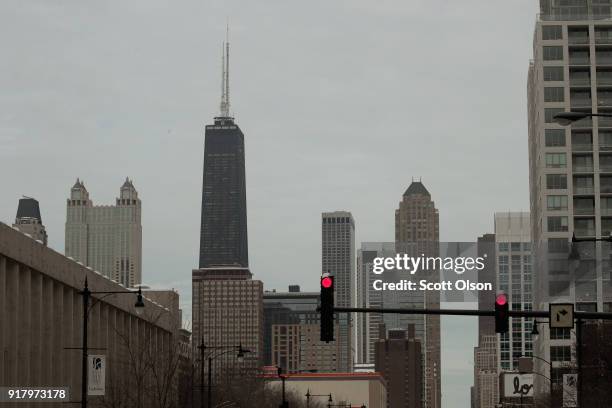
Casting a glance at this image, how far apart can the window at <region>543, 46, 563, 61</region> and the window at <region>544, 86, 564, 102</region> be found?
3.46 m

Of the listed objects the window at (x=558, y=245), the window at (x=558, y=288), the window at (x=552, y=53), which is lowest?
the window at (x=558, y=288)

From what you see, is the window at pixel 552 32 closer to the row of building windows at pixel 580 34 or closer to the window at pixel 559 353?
the row of building windows at pixel 580 34

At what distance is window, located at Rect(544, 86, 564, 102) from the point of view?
16162cm

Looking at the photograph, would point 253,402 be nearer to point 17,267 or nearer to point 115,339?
point 115,339

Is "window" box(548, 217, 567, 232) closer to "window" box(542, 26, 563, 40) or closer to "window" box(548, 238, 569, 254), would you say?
"window" box(548, 238, 569, 254)

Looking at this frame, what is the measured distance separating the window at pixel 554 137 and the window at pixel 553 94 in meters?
3.60

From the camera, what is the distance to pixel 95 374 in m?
51.0

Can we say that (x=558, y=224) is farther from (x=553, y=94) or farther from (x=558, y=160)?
(x=553, y=94)

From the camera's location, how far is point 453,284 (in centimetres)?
10744

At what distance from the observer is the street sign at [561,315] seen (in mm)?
33094

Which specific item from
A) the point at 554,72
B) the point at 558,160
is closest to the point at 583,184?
the point at 558,160

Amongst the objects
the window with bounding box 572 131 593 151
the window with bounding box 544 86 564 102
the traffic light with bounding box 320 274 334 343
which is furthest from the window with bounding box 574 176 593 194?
the traffic light with bounding box 320 274 334 343

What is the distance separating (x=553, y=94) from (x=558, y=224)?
15047 millimetres

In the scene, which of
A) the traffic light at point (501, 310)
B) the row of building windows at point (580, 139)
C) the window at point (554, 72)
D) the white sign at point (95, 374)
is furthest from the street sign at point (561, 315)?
the window at point (554, 72)
